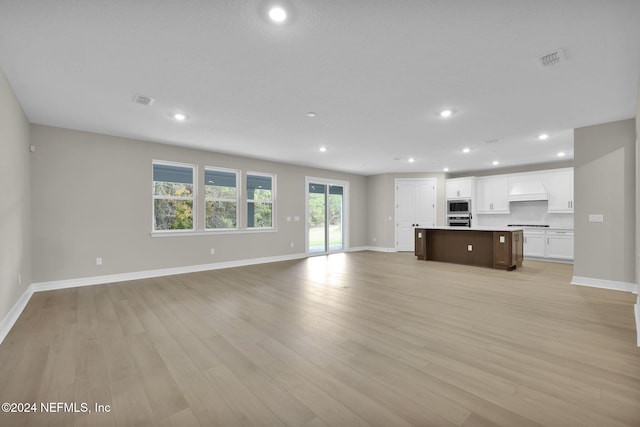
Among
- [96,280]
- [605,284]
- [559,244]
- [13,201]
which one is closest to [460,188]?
[559,244]

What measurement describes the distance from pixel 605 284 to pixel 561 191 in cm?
387

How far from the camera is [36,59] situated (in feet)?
8.68

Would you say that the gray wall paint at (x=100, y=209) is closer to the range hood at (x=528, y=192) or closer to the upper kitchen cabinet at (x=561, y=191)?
the range hood at (x=528, y=192)

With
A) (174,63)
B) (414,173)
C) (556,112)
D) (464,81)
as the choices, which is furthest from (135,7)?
(414,173)

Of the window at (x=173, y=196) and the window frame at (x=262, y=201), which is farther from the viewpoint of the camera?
the window frame at (x=262, y=201)

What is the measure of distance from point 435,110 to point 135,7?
3538 mm

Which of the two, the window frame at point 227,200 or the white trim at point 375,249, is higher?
the window frame at point 227,200

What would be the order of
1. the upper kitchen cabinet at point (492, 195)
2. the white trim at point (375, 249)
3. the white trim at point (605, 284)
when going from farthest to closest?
the white trim at point (375, 249) → the upper kitchen cabinet at point (492, 195) → the white trim at point (605, 284)

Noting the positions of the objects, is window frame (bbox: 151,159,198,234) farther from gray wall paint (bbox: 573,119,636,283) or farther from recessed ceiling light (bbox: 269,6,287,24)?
gray wall paint (bbox: 573,119,636,283)

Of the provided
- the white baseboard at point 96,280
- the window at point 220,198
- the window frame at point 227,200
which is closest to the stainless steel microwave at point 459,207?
the white baseboard at point 96,280

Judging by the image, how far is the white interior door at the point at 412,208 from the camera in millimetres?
9312

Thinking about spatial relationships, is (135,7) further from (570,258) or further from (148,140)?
(570,258)

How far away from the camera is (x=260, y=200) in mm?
7293

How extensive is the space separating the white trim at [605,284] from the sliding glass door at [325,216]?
5.95m
